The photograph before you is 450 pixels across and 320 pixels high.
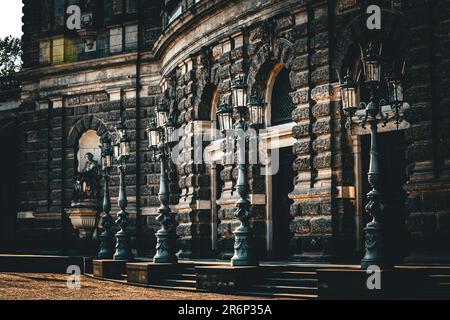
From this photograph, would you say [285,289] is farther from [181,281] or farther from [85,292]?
[85,292]

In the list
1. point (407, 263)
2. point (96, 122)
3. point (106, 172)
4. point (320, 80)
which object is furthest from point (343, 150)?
point (96, 122)

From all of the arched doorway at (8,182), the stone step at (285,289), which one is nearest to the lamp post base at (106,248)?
the stone step at (285,289)

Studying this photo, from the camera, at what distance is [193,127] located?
29484 mm

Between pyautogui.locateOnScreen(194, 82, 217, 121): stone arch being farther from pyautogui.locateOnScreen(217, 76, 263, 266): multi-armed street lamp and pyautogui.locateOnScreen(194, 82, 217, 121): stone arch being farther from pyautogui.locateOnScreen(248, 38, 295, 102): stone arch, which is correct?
pyautogui.locateOnScreen(217, 76, 263, 266): multi-armed street lamp

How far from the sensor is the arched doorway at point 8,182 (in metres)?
41.3

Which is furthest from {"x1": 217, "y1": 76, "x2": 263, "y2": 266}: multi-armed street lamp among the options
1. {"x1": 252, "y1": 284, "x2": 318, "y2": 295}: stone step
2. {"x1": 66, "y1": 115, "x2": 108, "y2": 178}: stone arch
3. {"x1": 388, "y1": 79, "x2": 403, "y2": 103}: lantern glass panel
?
{"x1": 66, "y1": 115, "x2": 108, "y2": 178}: stone arch

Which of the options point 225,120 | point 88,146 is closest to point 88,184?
point 88,146

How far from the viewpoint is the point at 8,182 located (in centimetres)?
4228

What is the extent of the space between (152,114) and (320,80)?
43.3 ft

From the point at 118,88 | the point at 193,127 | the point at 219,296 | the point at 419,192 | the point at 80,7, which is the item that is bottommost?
the point at 219,296

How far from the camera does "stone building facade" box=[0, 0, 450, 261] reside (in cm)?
1992

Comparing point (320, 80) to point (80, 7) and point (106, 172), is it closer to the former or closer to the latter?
point (106, 172)

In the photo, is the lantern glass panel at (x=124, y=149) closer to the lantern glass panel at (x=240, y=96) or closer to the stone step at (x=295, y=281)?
the lantern glass panel at (x=240, y=96)

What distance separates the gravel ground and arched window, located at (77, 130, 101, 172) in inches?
489
